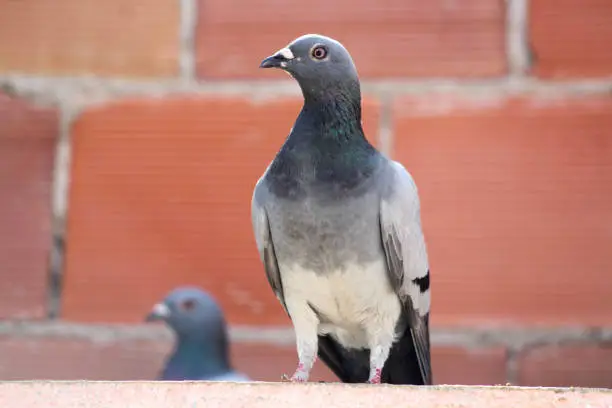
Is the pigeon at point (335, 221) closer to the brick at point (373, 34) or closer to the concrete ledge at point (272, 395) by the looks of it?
the concrete ledge at point (272, 395)

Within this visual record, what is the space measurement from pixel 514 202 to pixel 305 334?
3.00ft

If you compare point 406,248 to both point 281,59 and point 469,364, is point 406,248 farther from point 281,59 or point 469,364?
point 469,364

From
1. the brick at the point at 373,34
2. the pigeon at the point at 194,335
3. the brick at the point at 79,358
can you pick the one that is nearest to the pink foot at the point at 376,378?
the pigeon at the point at 194,335

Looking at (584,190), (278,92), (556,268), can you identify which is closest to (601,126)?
(584,190)

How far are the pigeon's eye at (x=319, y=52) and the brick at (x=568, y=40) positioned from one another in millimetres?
974

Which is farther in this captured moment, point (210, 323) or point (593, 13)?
point (593, 13)

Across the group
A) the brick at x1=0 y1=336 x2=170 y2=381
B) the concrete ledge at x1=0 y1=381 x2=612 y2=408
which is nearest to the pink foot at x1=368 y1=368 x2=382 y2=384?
the concrete ledge at x1=0 y1=381 x2=612 y2=408

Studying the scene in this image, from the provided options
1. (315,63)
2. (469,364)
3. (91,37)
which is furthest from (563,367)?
(91,37)

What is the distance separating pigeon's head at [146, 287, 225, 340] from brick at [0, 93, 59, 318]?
0.35 metres

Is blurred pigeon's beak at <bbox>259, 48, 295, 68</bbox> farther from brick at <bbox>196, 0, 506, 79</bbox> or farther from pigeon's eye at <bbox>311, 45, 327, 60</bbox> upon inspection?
brick at <bbox>196, 0, 506, 79</bbox>

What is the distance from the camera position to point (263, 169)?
2629mm

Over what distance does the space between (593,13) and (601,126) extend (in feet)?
0.88

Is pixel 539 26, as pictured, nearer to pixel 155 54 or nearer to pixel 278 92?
pixel 278 92

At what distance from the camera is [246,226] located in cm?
261
